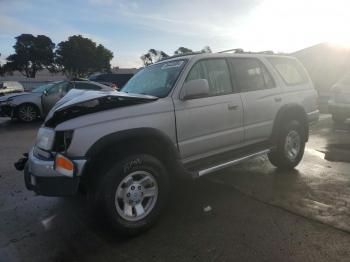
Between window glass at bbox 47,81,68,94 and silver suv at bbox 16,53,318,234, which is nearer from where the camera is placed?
silver suv at bbox 16,53,318,234

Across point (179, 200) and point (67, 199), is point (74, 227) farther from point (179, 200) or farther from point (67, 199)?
point (179, 200)

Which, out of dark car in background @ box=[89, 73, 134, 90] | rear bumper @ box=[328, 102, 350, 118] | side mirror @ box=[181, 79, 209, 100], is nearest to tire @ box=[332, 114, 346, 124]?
rear bumper @ box=[328, 102, 350, 118]

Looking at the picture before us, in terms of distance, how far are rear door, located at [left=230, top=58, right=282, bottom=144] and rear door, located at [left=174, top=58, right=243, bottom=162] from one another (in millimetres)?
164

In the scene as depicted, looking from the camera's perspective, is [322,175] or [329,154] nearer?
[322,175]

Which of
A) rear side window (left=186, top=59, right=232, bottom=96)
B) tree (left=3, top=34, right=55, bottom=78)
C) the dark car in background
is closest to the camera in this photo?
rear side window (left=186, top=59, right=232, bottom=96)

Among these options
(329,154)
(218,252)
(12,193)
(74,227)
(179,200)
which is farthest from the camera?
(329,154)

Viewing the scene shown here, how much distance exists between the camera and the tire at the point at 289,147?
5488 mm

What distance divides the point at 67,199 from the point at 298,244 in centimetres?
307

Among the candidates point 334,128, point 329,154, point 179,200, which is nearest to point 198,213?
point 179,200

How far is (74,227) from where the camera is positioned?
3.93 m

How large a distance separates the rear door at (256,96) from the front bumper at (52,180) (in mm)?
2536

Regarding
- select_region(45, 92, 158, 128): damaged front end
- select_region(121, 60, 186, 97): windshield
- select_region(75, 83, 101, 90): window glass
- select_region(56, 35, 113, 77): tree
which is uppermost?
select_region(56, 35, 113, 77): tree

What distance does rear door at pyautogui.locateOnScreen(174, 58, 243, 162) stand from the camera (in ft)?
13.6

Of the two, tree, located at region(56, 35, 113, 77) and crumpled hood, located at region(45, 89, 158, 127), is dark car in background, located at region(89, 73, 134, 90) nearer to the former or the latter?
crumpled hood, located at region(45, 89, 158, 127)
